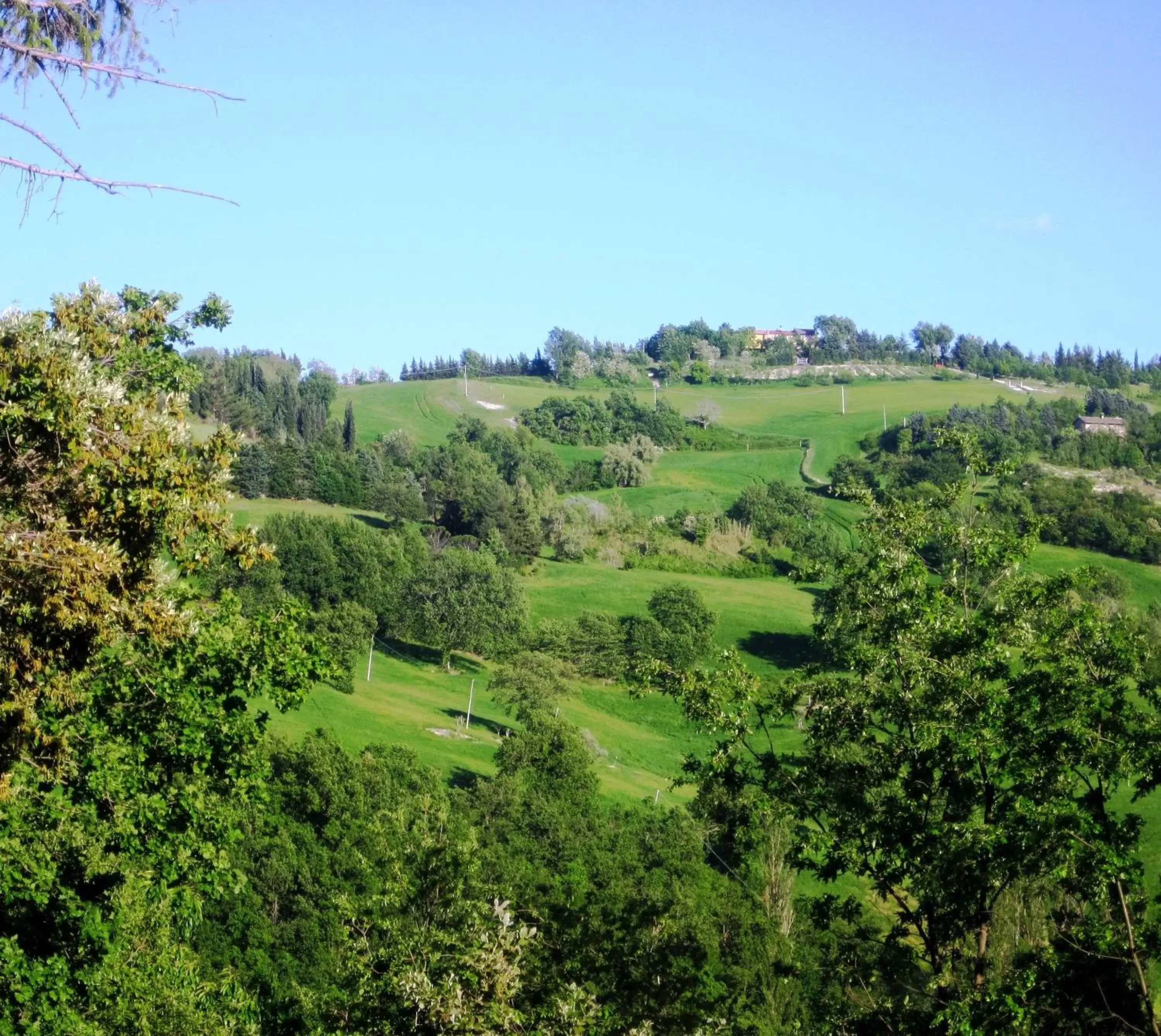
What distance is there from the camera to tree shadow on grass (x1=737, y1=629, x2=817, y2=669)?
90.1m

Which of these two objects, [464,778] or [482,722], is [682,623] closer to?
[482,722]

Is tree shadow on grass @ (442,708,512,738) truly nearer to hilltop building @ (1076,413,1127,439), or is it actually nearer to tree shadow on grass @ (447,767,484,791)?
tree shadow on grass @ (447,767,484,791)

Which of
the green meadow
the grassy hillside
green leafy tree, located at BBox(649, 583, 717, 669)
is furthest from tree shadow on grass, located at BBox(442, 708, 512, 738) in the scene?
the grassy hillside

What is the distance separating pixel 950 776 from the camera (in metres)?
13.8

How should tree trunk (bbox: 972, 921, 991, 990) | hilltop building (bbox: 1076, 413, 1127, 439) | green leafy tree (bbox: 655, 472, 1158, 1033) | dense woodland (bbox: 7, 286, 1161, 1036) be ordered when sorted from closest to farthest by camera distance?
1. dense woodland (bbox: 7, 286, 1161, 1036)
2. green leafy tree (bbox: 655, 472, 1158, 1033)
3. tree trunk (bbox: 972, 921, 991, 990)
4. hilltop building (bbox: 1076, 413, 1127, 439)

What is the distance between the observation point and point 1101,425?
157625 millimetres

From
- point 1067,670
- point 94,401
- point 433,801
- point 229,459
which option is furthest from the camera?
point 433,801

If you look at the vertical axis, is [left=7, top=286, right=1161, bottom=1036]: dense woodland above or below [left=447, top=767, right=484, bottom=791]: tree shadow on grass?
above

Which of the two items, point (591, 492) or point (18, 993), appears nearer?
point (18, 993)

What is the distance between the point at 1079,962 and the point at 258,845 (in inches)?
1268

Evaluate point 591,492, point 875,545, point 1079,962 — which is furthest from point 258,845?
point 591,492

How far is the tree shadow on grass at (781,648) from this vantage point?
295 ft

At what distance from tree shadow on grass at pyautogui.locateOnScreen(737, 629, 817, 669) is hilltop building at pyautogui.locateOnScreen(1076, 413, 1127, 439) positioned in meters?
75.6

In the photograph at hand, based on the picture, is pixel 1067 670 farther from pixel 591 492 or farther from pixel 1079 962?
pixel 591 492
